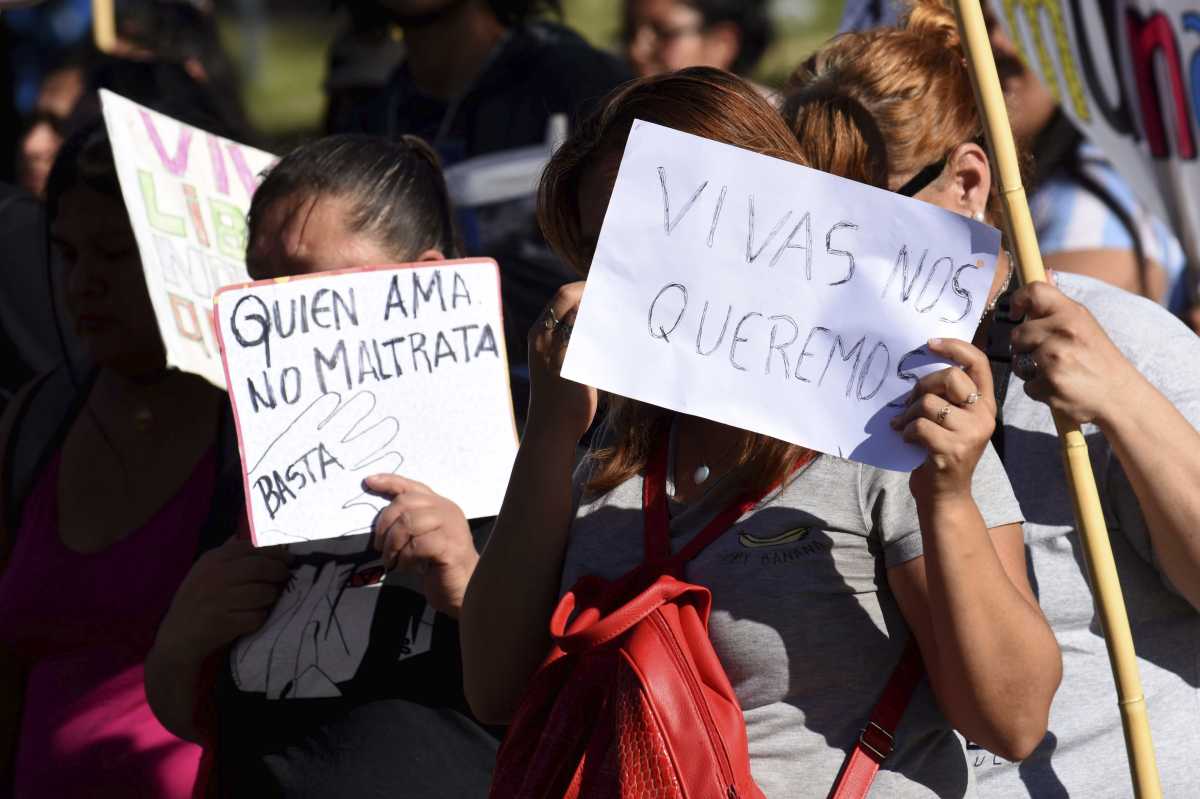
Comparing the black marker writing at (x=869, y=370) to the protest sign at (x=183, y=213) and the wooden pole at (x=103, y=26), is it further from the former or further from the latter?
the wooden pole at (x=103, y=26)

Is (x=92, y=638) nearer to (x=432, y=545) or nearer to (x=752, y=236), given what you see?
(x=432, y=545)

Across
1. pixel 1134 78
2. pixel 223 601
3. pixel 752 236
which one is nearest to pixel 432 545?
pixel 223 601

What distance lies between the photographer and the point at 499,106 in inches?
147

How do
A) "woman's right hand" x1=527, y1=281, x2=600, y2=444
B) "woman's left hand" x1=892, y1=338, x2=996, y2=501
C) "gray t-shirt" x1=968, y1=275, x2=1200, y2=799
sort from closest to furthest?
1. "woman's left hand" x1=892, y1=338, x2=996, y2=501
2. "woman's right hand" x1=527, y1=281, x2=600, y2=444
3. "gray t-shirt" x1=968, y1=275, x2=1200, y2=799

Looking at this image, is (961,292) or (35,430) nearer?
(961,292)

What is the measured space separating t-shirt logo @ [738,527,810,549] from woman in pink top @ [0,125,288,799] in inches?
48.0

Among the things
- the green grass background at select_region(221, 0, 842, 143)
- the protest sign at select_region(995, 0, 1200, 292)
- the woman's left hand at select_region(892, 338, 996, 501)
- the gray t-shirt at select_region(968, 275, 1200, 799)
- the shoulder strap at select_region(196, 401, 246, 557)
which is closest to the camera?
the woman's left hand at select_region(892, 338, 996, 501)

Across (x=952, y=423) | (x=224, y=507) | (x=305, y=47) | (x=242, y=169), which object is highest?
(x=952, y=423)

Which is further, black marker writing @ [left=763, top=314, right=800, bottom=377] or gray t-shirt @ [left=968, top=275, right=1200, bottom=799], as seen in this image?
gray t-shirt @ [left=968, top=275, right=1200, bottom=799]

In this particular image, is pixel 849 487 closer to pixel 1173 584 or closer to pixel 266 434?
pixel 1173 584

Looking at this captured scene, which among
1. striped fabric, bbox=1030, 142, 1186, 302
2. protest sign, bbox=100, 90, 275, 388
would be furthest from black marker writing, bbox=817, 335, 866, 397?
striped fabric, bbox=1030, 142, 1186, 302

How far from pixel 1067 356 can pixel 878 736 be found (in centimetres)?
46

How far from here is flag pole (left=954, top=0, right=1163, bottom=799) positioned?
167 cm

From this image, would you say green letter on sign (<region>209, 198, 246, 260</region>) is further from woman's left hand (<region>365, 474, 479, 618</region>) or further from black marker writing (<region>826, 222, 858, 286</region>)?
black marker writing (<region>826, 222, 858, 286</region>)
